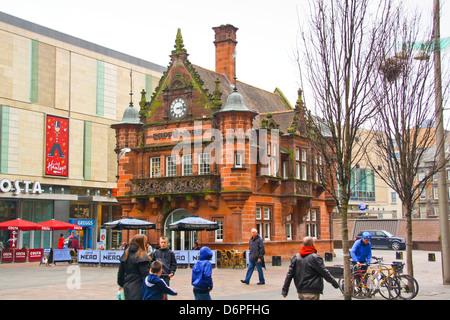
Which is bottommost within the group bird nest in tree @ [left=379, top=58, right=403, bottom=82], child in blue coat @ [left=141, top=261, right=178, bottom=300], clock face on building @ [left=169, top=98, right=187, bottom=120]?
child in blue coat @ [left=141, top=261, right=178, bottom=300]

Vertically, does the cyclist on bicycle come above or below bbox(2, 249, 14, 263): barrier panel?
above

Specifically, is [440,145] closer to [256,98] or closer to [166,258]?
[166,258]

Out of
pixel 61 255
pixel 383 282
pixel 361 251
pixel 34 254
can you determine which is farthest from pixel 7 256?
pixel 383 282

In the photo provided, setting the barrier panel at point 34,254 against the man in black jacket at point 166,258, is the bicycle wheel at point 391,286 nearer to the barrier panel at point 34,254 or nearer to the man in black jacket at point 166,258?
the man in black jacket at point 166,258

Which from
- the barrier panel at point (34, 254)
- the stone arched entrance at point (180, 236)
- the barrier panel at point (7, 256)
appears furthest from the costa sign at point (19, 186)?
the stone arched entrance at point (180, 236)


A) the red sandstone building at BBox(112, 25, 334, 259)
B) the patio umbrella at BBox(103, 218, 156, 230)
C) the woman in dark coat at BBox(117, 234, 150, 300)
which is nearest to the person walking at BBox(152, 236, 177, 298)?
the woman in dark coat at BBox(117, 234, 150, 300)

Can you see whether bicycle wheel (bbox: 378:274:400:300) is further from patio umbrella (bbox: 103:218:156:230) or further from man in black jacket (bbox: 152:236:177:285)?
patio umbrella (bbox: 103:218:156:230)

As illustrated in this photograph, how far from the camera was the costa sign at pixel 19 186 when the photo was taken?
46125mm

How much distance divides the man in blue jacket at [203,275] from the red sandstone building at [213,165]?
20586 millimetres

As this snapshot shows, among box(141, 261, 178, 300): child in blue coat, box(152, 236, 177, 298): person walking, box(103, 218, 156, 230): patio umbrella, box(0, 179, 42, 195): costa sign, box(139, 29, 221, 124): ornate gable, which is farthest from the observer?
box(0, 179, 42, 195): costa sign

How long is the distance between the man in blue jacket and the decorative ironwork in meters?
21.5

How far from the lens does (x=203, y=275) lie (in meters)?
11.0

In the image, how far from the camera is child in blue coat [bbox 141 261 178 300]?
32.6 feet

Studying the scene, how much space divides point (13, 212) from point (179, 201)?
63.5ft
